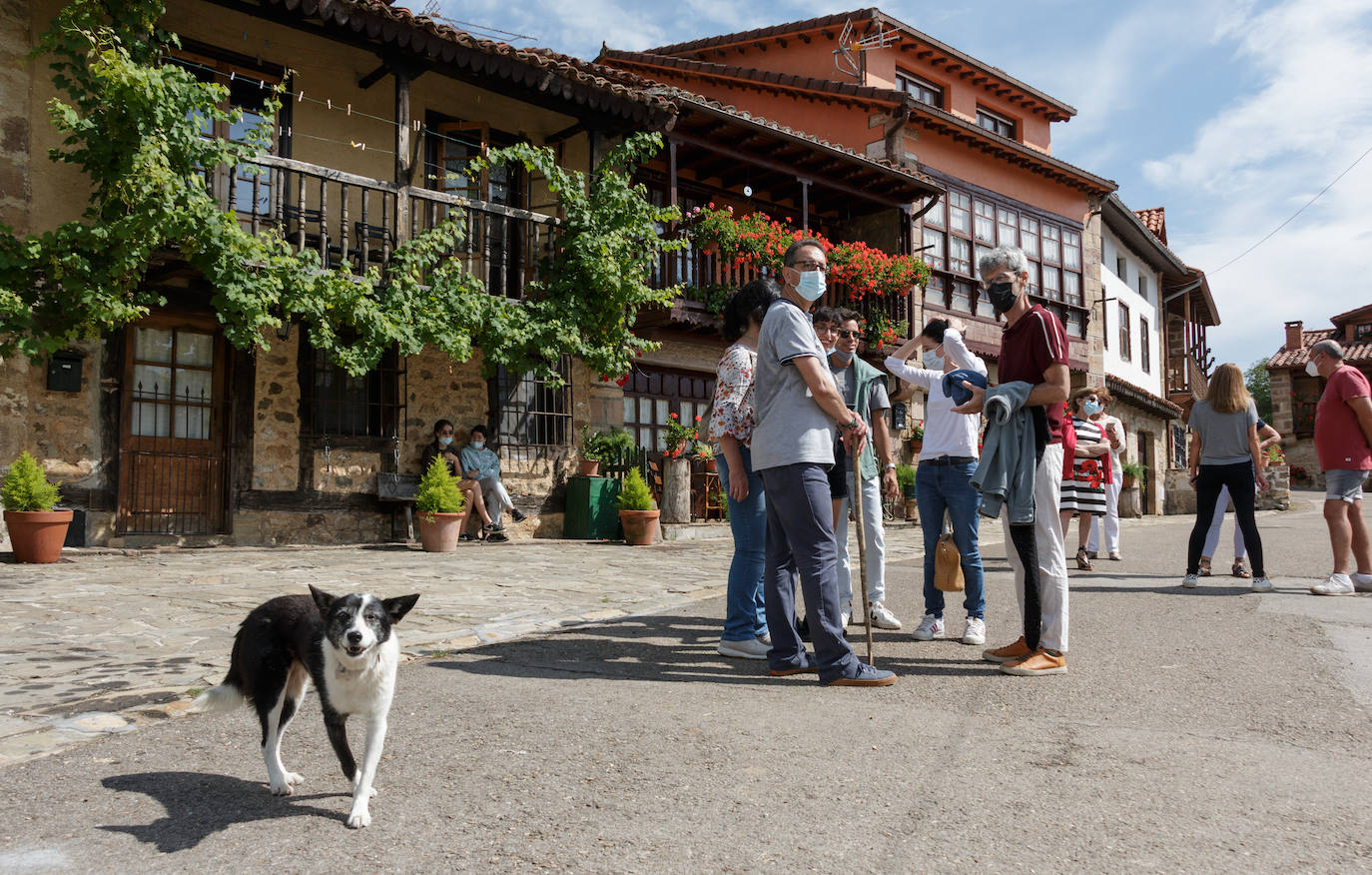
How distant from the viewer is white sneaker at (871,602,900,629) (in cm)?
534

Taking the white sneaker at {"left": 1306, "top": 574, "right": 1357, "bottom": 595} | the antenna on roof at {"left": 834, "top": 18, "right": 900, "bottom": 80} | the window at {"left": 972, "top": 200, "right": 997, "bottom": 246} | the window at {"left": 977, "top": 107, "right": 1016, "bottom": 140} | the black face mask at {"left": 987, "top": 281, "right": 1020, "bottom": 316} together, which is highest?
the antenna on roof at {"left": 834, "top": 18, "right": 900, "bottom": 80}

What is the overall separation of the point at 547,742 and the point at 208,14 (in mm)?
9977

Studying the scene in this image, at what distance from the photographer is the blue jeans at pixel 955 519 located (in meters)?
4.98

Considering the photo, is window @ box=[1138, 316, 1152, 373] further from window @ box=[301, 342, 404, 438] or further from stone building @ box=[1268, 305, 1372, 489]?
window @ box=[301, 342, 404, 438]

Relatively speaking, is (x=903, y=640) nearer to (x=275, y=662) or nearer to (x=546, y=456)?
(x=275, y=662)

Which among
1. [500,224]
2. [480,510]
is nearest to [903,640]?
[480,510]

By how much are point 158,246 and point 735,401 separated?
6.58m

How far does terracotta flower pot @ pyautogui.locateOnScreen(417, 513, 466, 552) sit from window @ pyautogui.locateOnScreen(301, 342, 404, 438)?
1862 mm

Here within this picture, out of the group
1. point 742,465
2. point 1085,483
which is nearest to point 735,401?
point 742,465

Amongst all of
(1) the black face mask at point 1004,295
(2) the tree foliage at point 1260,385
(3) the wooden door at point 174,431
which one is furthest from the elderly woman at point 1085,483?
(2) the tree foliage at point 1260,385

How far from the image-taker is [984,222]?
18.8 metres

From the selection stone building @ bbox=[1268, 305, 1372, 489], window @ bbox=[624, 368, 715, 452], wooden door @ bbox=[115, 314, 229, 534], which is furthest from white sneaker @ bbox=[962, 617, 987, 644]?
stone building @ bbox=[1268, 305, 1372, 489]

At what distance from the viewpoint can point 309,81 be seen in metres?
11.0

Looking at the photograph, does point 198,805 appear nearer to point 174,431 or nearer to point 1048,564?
point 1048,564
